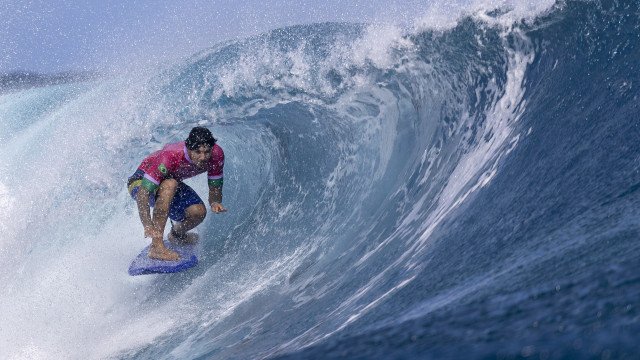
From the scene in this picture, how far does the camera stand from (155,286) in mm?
6133

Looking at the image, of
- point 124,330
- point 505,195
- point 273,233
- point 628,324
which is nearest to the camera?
point 628,324

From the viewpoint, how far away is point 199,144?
5020 millimetres

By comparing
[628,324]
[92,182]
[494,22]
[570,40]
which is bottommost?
[628,324]

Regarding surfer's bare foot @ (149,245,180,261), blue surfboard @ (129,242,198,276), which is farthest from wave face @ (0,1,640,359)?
surfer's bare foot @ (149,245,180,261)

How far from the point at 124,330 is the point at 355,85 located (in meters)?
4.25

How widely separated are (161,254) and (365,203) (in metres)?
2.08

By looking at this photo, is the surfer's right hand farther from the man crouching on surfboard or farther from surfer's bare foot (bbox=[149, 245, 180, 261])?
surfer's bare foot (bbox=[149, 245, 180, 261])

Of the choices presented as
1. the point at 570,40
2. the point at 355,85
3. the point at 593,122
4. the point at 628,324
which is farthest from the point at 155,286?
the point at 628,324

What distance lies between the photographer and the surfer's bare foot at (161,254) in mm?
5445

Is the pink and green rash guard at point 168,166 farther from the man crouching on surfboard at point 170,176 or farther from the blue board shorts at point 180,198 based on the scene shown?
the blue board shorts at point 180,198

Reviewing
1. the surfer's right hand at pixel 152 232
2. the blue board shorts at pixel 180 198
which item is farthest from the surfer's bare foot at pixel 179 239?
the surfer's right hand at pixel 152 232

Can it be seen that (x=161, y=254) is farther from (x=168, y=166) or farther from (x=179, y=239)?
(x=168, y=166)

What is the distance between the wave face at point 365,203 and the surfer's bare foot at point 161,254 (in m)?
0.45

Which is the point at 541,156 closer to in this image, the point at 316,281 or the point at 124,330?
the point at 316,281
